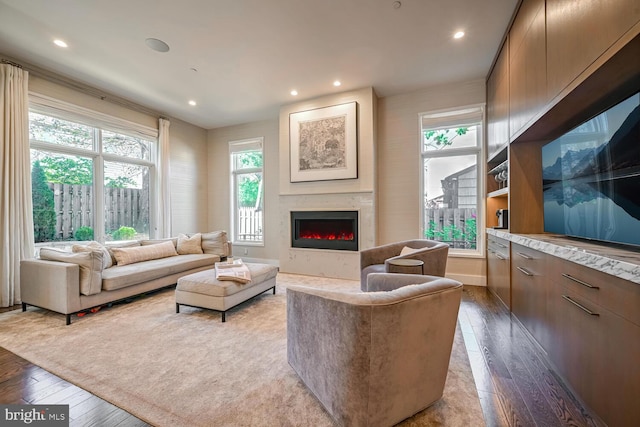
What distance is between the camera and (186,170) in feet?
19.0

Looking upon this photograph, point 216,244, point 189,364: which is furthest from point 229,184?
point 189,364

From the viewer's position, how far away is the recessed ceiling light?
10.0 ft

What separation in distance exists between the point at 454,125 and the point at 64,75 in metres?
5.95

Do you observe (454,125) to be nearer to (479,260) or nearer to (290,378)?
(479,260)

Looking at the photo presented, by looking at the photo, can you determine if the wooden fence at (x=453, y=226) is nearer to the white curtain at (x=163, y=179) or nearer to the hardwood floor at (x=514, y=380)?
the hardwood floor at (x=514, y=380)

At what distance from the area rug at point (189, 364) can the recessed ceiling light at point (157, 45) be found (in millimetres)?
3162

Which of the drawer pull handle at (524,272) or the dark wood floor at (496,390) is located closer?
the dark wood floor at (496,390)

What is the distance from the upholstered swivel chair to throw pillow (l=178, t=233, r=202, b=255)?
362 cm

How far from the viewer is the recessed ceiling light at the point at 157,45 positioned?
3051 millimetres

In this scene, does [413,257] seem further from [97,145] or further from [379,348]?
[97,145]

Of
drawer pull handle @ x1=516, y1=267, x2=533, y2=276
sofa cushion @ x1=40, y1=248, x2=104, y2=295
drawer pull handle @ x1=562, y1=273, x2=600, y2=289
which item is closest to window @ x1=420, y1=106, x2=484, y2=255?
drawer pull handle @ x1=516, y1=267, x2=533, y2=276

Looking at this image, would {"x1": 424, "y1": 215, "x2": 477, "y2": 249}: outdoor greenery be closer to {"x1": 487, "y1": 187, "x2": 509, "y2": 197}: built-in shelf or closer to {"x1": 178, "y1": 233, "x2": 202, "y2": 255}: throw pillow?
{"x1": 487, "y1": 187, "x2": 509, "y2": 197}: built-in shelf

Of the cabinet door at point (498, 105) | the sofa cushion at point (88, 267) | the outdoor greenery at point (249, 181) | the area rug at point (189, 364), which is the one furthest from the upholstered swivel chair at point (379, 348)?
the outdoor greenery at point (249, 181)

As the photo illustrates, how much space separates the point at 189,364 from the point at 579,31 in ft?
11.2
